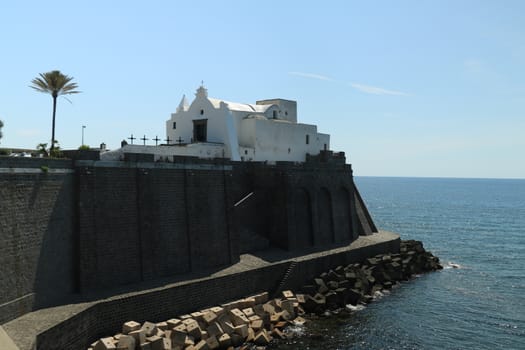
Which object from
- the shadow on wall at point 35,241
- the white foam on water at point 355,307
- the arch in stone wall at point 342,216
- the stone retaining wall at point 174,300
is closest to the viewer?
the shadow on wall at point 35,241

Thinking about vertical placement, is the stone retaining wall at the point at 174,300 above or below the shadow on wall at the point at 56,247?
below

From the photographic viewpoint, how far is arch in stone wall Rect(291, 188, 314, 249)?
1375 inches

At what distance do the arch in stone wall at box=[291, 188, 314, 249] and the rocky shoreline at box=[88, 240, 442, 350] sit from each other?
3417 millimetres

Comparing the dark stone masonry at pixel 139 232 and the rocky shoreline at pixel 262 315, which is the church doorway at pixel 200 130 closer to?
the dark stone masonry at pixel 139 232

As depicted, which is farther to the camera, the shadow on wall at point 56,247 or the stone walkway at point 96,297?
the shadow on wall at point 56,247

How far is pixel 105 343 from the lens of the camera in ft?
61.7

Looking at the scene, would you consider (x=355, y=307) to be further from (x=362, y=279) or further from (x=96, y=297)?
(x=96, y=297)

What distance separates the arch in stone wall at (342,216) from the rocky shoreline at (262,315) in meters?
3.78

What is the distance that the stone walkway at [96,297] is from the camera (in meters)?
16.1

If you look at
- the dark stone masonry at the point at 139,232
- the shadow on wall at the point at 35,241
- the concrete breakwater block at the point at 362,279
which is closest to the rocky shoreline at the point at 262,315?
the concrete breakwater block at the point at 362,279

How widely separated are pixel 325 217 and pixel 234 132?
10177 millimetres

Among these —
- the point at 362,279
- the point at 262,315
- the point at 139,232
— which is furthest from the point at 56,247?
the point at 362,279

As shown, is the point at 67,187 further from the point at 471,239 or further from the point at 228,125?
the point at 471,239

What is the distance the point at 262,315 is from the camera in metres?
25.2
